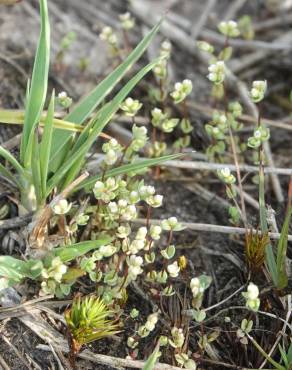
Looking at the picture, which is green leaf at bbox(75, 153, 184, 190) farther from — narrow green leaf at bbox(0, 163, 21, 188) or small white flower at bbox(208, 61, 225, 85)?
small white flower at bbox(208, 61, 225, 85)

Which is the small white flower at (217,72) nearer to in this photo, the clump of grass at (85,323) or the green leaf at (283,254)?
the green leaf at (283,254)

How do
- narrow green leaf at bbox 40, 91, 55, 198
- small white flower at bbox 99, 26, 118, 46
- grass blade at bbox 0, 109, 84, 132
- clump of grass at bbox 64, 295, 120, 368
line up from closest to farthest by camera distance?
clump of grass at bbox 64, 295, 120, 368 → narrow green leaf at bbox 40, 91, 55, 198 → grass blade at bbox 0, 109, 84, 132 → small white flower at bbox 99, 26, 118, 46

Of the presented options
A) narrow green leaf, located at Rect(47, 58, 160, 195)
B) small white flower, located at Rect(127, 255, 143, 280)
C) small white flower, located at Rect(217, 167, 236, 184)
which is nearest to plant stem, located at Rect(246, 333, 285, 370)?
small white flower, located at Rect(127, 255, 143, 280)

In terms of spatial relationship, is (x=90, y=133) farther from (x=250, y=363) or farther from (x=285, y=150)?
(x=285, y=150)

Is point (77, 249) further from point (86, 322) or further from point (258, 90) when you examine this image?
point (258, 90)

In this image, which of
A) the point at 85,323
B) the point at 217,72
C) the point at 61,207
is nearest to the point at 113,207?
the point at 61,207

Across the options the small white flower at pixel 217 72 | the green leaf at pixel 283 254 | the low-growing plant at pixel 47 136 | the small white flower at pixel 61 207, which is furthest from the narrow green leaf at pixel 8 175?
the green leaf at pixel 283 254
